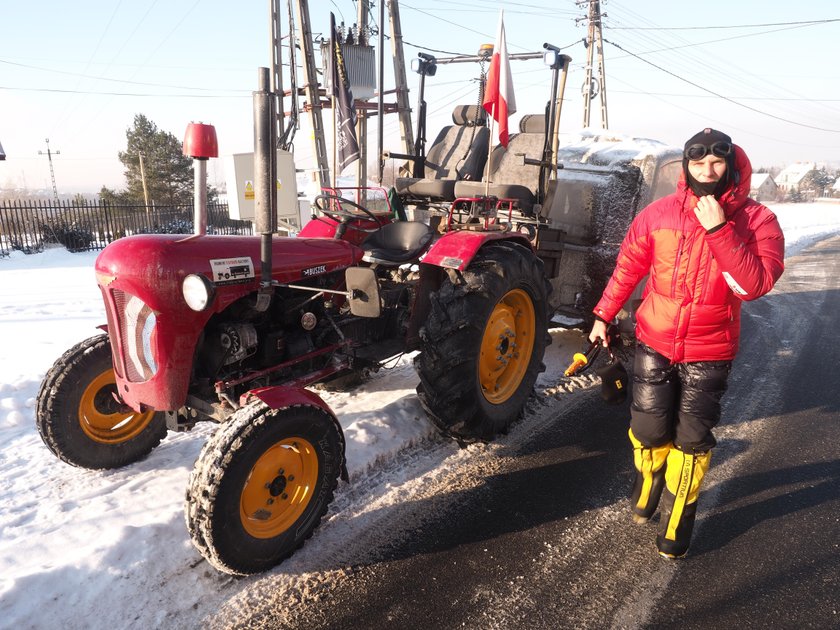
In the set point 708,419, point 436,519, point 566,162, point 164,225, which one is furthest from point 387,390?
point 164,225

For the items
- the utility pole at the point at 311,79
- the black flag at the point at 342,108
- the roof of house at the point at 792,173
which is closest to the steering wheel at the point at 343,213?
the black flag at the point at 342,108

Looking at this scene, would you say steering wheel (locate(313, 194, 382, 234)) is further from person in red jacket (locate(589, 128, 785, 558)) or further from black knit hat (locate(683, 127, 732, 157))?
black knit hat (locate(683, 127, 732, 157))

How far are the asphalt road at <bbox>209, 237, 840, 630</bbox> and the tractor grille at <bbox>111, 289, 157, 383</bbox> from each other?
1.09 m

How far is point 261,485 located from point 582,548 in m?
1.47

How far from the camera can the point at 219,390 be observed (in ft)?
8.46

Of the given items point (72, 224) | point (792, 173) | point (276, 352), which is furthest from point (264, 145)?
point (792, 173)

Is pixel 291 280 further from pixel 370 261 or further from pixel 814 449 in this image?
pixel 814 449

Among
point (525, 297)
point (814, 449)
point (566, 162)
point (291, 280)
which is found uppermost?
point (566, 162)

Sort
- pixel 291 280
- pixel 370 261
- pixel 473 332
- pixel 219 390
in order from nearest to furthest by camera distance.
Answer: pixel 219 390 → pixel 291 280 → pixel 473 332 → pixel 370 261

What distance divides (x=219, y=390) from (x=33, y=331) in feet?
15.5

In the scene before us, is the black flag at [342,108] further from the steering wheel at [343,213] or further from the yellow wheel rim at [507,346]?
the yellow wheel rim at [507,346]

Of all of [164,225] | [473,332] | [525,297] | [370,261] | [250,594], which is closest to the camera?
[250,594]

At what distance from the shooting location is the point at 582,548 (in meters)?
2.56

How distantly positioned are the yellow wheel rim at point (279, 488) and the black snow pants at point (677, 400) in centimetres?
148
